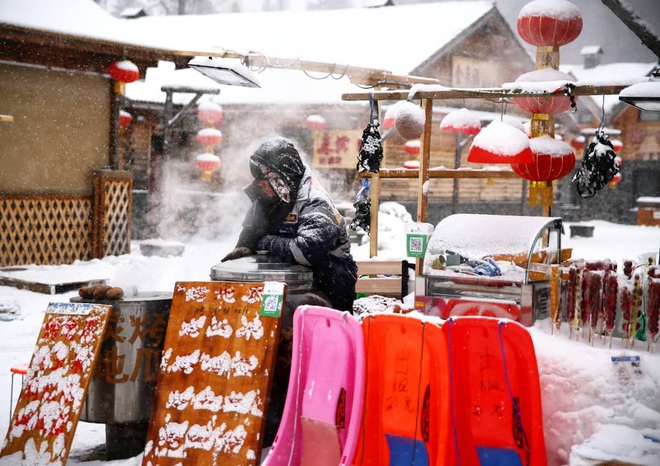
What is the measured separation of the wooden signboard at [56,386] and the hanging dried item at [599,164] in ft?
14.8

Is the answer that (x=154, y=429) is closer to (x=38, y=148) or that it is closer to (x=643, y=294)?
(x=643, y=294)

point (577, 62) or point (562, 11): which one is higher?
point (577, 62)

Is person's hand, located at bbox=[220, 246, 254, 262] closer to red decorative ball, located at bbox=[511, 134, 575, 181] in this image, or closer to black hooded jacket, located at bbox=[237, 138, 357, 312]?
black hooded jacket, located at bbox=[237, 138, 357, 312]

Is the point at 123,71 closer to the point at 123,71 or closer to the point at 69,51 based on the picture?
the point at 123,71

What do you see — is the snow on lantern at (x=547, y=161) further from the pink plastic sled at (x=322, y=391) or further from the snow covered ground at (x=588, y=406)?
the pink plastic sled at (x=322, y=391)

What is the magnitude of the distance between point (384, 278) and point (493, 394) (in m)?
3.40

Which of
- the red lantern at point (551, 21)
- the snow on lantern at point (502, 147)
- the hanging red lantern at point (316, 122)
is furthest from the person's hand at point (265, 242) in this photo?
the hanging red lantern at point (316, 122)

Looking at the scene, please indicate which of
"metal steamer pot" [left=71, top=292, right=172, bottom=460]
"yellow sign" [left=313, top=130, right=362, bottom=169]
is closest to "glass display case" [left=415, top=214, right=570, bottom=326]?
"metal steamer pot" [left=71, top=292, right=172, bottom=460]

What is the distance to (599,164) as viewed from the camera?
Answer: 627 cm

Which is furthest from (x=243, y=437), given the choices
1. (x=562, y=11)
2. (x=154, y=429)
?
(x=562, y=11)

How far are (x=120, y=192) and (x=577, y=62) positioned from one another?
39694mm

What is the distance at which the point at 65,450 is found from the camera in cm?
436

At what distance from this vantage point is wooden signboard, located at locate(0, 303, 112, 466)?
14.5ft

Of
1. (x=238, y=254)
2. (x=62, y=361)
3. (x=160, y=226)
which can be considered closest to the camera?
(x=62, y=361)
